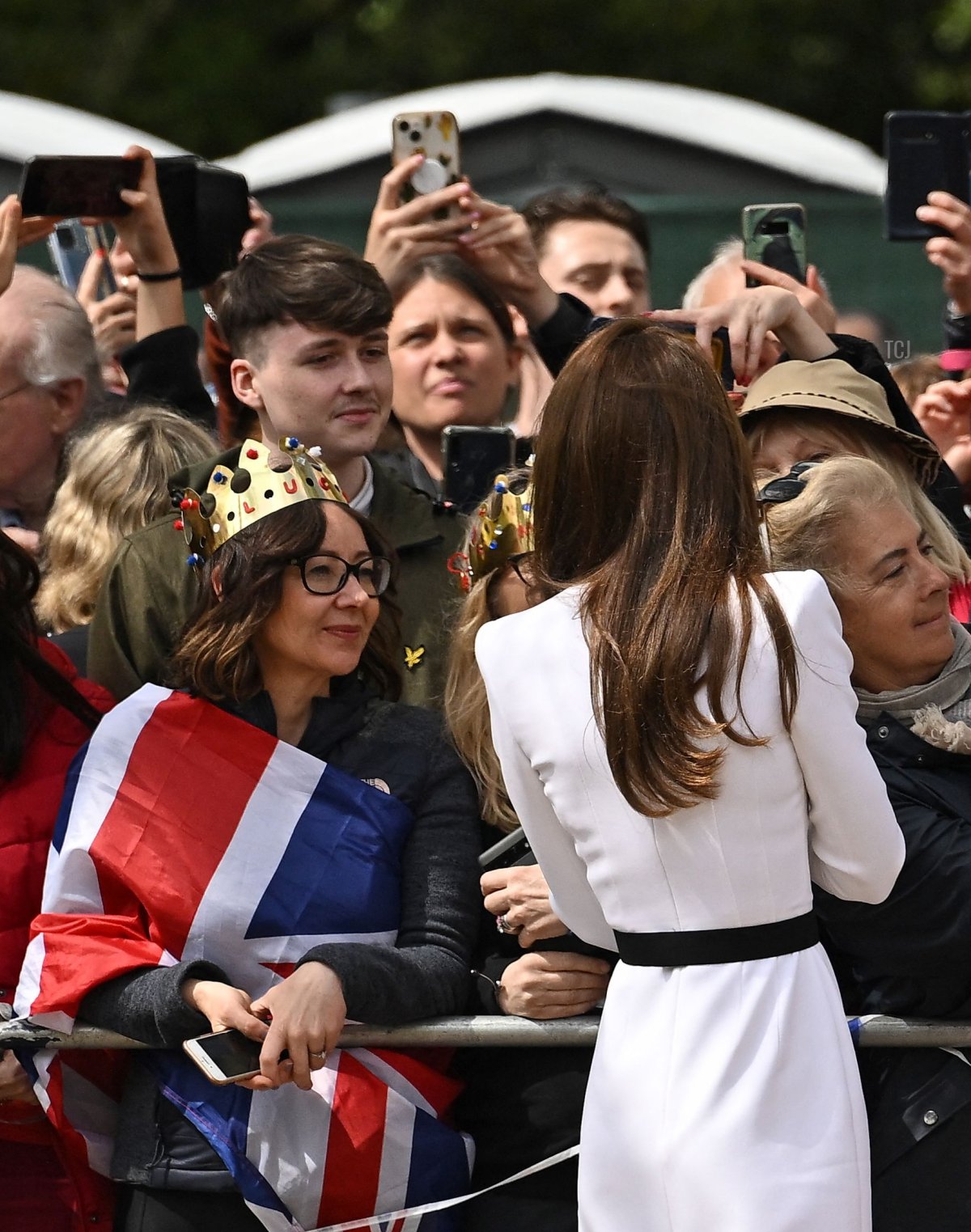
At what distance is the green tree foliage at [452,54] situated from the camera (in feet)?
60.0

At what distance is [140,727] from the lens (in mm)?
3199

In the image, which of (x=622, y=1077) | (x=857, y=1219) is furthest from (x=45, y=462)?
(x=857, y=1219)

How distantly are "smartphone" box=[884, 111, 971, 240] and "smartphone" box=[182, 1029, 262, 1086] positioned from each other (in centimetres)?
238

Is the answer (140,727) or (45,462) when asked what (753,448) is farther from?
(45,462)

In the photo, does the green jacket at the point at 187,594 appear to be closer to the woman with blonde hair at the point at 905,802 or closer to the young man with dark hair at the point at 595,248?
the woman with blonde hair at the point at 905,802

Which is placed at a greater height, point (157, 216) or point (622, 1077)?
point (157, 216)

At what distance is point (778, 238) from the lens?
14.0ft

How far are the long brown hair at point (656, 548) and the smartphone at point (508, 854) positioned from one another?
0.57m

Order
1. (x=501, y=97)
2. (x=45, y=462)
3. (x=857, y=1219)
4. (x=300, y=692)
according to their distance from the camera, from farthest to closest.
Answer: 1. (x=501, y=97)
2. (x=45, y=462)
3. (x=300, y=692)
4. (x=857, y=1219)

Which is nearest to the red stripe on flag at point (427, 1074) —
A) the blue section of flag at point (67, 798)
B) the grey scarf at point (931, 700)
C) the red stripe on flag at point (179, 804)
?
the red stripe on flag at point (179, 804)

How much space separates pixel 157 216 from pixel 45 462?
670 mm

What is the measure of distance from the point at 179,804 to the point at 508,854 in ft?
1.80

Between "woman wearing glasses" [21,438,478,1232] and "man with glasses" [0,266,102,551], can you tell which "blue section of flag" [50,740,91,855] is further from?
"man with glasses" [0,266,102,551]

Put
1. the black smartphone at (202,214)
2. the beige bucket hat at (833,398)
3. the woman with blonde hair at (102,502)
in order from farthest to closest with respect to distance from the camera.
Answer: the black smartphone at (202,214)
the woman with blonde hair at (102,502)
the beige bucket hat at (833,398)
